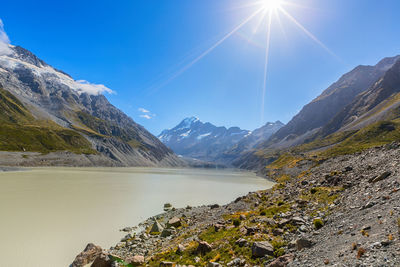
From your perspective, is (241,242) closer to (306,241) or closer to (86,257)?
(306,241)

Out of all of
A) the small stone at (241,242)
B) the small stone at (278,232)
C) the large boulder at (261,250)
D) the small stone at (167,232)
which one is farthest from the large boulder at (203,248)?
the small stone at (167,232)

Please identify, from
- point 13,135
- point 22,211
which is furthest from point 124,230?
point 13,135

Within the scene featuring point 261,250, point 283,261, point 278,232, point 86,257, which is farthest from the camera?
point 86,257

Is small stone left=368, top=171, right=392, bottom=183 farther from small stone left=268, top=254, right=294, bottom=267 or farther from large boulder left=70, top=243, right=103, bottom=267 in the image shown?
large boulder left=70, top=243, right=103, bottom=267

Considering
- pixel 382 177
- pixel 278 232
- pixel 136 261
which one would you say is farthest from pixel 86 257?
pixel 382 177

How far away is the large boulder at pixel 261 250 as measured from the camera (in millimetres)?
13281

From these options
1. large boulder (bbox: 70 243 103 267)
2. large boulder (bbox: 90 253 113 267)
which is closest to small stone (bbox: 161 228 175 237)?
large boulder (bbox: 70 243 103 267)

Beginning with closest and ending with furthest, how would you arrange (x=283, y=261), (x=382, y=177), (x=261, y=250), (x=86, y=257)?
(x=283, y=261), (x=261, y=250), (x=86, y=257), (x=382, y=177)

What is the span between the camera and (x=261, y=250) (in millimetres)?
13398

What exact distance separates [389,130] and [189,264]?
183 meters

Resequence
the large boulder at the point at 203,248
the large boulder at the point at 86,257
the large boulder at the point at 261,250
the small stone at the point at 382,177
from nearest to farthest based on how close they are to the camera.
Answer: the large boulder at the point at 261,250 → the large boulder at the point at 203,248 → the large boulder at the point at 86,257 → the small stone at the point at 382,177

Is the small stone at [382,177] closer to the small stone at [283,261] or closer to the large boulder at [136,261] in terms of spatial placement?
the small stone at [283,261]

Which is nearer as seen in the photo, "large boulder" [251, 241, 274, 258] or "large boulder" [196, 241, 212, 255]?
"large boulder" [251, 241, 274, 258]

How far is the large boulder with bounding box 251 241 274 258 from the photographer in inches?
523
